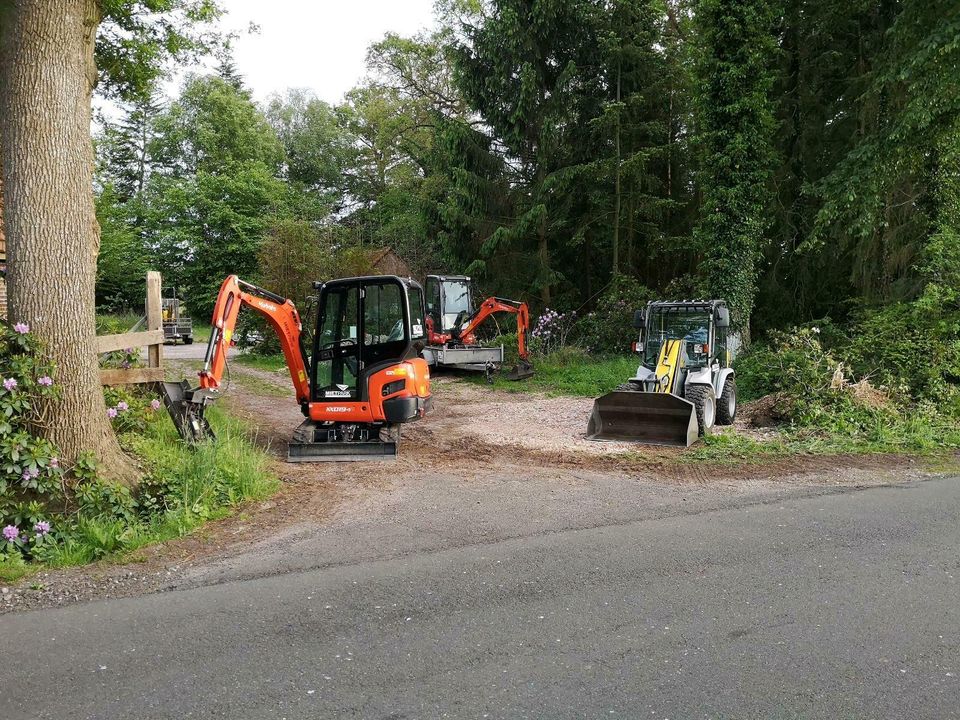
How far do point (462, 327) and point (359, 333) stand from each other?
10.4m

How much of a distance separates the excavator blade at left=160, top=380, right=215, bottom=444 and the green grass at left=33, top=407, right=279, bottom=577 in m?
0.16

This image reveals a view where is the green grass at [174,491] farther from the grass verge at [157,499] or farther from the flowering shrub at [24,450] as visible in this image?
the flowering shrub at [24,450]

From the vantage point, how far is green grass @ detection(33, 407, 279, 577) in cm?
555

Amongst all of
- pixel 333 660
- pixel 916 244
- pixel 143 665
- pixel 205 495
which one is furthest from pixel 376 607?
pixel 916 244

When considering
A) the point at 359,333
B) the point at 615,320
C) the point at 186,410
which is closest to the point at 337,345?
the point at 359,333

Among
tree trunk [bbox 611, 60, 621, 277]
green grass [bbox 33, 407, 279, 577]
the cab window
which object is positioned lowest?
green grass [bbox 33, 407, 279, 577]

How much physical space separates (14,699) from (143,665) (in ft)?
1.85

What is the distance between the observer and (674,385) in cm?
1114

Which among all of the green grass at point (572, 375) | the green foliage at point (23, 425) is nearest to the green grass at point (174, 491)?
the green foliage at point (23, 425)

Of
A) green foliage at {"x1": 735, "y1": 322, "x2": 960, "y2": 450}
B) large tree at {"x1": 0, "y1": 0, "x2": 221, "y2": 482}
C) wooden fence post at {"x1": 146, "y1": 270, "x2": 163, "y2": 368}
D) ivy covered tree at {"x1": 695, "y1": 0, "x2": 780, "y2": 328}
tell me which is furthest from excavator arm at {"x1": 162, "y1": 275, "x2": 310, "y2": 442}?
ivy covered tree at {"x1": 695, "y1": 0, "x2": 780, "y2": 328}

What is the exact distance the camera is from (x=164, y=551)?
5.63m

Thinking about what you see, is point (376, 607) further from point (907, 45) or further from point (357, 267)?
point (357, 267)

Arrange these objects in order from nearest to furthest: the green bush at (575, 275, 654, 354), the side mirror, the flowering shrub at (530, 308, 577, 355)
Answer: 1. the side mirror
2. the flowering shrub at (530, 308, 577, 355)
3. the green bush at (575, 275, 654, 354)

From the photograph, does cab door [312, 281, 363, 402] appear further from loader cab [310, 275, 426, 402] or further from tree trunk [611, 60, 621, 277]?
tree trunk [611, 60, 621, 277]
